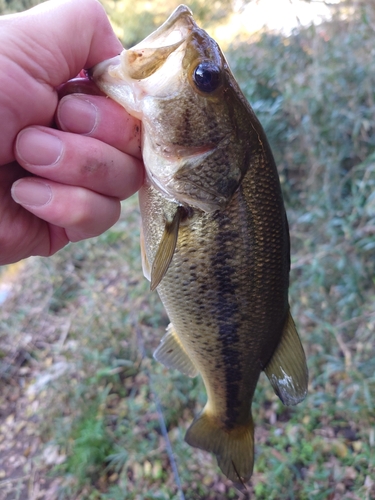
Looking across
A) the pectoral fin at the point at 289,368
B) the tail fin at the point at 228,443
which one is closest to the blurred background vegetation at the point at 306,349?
the tail fin at the point at 228,443

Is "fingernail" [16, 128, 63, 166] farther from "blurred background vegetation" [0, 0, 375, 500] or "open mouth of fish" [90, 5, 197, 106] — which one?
"blurred background vegetation" [0, 0, 375, 500]

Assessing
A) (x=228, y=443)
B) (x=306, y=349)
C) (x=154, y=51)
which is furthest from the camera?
(x=306, y=349)

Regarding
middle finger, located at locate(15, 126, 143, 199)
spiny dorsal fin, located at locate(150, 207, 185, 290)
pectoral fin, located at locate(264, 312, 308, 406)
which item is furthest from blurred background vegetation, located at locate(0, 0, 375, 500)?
middle finger, located at locate(15, 126, 143, 199)

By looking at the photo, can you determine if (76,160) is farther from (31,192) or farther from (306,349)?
(306,349)

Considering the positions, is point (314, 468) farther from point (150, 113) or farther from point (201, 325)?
point (150, 113)

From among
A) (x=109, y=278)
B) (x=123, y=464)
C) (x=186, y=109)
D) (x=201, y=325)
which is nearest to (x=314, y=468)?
(x=123, y=464)

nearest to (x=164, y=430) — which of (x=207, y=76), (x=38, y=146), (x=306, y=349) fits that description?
(x=306, y=349)

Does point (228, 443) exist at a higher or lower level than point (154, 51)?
lower
